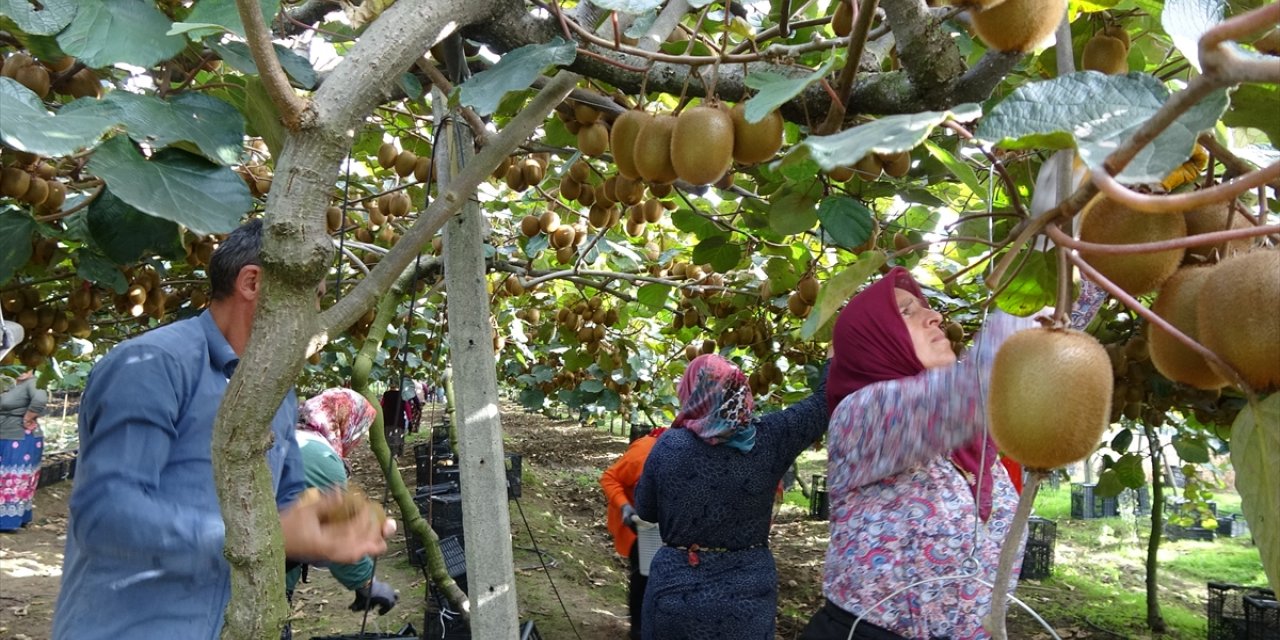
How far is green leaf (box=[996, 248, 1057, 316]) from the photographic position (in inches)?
38.4

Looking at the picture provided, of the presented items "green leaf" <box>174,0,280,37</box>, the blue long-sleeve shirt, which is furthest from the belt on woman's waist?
"green leaf" <box>174,0,280,37</box>

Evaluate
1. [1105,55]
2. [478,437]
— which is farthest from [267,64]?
[1105,55]

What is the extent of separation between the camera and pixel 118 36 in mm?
1271

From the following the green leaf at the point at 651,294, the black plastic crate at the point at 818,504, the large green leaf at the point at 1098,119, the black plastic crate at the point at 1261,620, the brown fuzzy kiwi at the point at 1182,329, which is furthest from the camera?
the black plastic crate at the point at 818,504

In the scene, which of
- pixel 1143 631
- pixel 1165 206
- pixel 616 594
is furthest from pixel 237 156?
pixel 1143 631

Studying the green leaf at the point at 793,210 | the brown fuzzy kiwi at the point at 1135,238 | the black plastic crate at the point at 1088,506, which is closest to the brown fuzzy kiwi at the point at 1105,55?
the brown fuzzy kiwi at the point at 1135,238

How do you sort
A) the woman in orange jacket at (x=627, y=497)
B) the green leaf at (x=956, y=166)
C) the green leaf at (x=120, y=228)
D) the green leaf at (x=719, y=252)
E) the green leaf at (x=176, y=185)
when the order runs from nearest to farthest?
the green leaf at (x=956, y=166)
the green leaf at (x=176, y=185)
the green leaf at (x=120, y=228)
the green leaf at (x=719, y=252)
the woman in orange jacket at (x=627, y=497)

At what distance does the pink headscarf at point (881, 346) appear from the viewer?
2.02 meters

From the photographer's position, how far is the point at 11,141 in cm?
99

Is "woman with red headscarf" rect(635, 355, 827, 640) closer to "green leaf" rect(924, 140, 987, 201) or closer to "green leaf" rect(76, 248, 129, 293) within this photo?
"green leaf" rect(76, 248, 129, 293)

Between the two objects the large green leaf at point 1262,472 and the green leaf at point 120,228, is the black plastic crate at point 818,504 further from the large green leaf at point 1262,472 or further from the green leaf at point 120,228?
the large green leaf at point 1262,472

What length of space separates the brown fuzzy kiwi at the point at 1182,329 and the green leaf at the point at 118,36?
1.32 metres

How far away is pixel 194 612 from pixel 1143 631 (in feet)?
22.3

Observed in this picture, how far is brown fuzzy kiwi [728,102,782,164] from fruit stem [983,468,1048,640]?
769 mm
